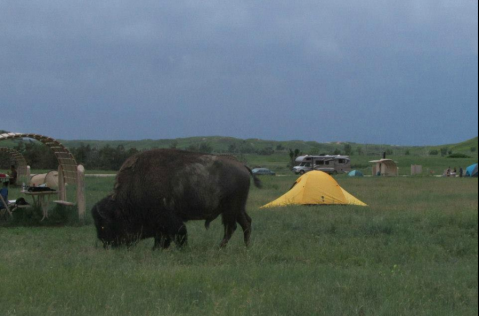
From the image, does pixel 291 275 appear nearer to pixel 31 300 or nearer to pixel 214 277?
pixel 214 277

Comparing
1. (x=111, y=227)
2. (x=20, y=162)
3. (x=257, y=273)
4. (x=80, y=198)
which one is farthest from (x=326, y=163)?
(x=257, y=273)

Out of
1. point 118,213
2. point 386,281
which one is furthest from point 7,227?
point 386,281

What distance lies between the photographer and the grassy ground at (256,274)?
19.9 ft

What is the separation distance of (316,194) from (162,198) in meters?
10.5

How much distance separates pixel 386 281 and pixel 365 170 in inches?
2462

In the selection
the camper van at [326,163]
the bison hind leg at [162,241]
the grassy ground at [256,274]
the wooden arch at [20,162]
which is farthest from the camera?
the camper van at [326,163]

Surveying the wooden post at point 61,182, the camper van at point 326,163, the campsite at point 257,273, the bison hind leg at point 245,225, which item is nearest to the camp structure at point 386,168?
the camper van at point 326,163

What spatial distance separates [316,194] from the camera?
63.7 feet

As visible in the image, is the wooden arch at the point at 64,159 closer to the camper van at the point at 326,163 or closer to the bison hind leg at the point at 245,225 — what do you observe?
the bison hind leg at the point at 245,225

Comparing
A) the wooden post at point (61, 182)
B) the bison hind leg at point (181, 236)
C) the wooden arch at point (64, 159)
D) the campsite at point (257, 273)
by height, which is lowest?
the campsite at point (257, 273)

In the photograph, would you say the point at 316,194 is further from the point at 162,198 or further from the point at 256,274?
the point at 256,274

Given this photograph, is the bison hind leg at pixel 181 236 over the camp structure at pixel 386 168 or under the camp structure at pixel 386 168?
over

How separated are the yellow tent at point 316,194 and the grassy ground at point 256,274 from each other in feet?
20.9

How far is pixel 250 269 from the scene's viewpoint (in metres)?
7.95
